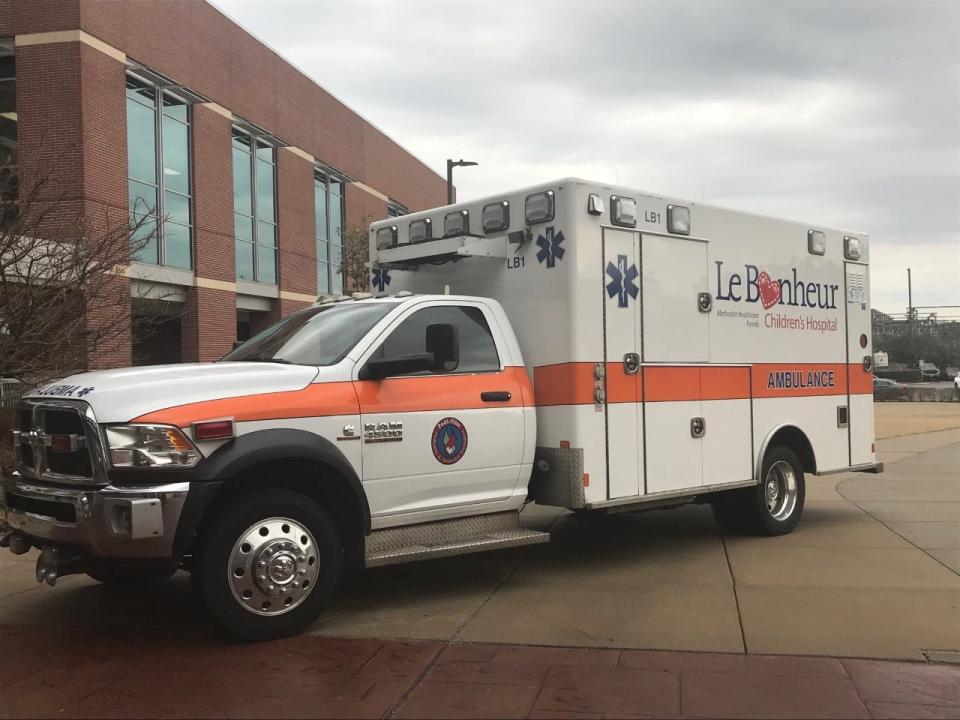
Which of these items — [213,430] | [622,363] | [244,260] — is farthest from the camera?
[244,260]

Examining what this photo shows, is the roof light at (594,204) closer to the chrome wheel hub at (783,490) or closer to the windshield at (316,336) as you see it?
the windshield at (316,336)

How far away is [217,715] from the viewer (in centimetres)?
427

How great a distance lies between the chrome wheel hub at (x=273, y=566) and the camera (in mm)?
5277

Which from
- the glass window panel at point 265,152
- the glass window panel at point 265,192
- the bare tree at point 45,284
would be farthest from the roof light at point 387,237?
the glass window panel at point 265,152

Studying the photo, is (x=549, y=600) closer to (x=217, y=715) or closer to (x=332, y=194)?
(x=217, y=715)

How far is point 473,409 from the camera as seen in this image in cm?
642

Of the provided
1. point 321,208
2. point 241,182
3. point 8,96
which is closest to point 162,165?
point 8,96

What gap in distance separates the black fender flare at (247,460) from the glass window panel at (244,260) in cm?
2118

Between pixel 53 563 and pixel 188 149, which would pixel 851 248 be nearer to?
pixel 53 563

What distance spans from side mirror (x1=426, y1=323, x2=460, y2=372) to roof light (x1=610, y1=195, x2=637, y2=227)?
1774mm

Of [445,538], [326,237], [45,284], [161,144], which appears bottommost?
[445,538]

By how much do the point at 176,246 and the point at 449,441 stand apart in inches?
727

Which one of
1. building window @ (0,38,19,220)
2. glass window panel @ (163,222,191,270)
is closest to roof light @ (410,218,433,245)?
building window @ (0,38,19,220)

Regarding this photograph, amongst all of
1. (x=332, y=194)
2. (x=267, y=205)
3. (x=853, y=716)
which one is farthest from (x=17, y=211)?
(x=332, y=194)
